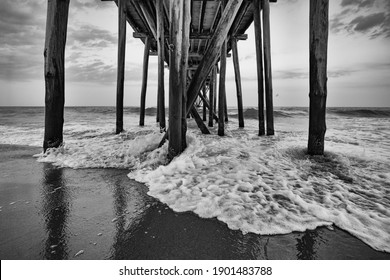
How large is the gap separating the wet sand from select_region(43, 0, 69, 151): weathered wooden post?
5.99 feet

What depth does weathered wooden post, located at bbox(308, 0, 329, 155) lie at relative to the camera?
2.85m

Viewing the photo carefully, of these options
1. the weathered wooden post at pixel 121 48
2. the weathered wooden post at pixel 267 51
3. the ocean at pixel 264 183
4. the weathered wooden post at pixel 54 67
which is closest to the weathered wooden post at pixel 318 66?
the ocean at pixel 264 183

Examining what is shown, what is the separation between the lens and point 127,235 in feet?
4.06

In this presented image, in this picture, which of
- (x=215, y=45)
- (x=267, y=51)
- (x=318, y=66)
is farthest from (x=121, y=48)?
(x=318, y=66)

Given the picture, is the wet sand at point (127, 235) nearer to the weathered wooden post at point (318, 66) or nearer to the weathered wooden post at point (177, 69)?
the weathered wooden post at point (177, 69)

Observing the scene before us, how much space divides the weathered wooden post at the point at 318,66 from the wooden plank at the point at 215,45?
115 cm

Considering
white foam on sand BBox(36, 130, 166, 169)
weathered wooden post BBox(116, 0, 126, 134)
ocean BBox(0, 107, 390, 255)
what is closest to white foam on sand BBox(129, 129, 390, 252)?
ocean BBox(0, 107, 390, 255)

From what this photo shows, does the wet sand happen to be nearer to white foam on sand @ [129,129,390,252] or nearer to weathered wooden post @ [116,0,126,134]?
white foam on sand @ [129,129,390,252]

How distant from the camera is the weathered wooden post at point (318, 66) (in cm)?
285

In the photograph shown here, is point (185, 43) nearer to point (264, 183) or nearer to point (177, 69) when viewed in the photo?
point (177, 69)

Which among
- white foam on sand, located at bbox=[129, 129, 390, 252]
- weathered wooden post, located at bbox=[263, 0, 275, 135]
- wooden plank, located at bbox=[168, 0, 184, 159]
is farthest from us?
weathered wooden post, located at bbox=[263, 0, 275, 135]

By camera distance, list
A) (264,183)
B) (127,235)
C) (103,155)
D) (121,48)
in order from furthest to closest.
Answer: (121,48), (103,155), (264,183), (127,235)

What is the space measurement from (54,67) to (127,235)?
322 centimetres

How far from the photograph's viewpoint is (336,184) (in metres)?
2.11
